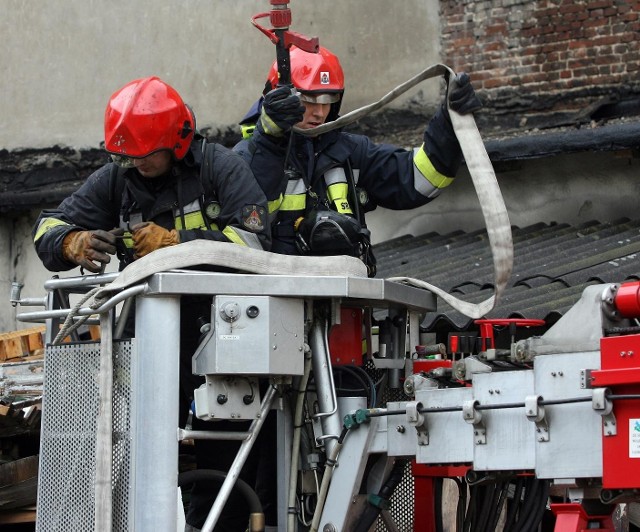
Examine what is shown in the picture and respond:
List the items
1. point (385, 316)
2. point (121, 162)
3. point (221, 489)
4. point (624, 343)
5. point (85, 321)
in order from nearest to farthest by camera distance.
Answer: point (624, 343), point (221, 489), point (85, 321), point (121, 162), point (385, 316)

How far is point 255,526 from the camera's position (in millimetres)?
4898

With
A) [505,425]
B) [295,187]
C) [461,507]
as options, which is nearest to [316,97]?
[295,187]

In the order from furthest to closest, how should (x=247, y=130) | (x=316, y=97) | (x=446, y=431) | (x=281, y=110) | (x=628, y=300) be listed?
1. (x=247, y=130)
2. (x=316, y=97)
3. (x=281, y=110)
4. (x=446, y=431)
5. (x=628, y=300)

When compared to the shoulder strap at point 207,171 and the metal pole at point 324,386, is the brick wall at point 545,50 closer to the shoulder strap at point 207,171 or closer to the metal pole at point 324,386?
the shoulder strap at point 207,171

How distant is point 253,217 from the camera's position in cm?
547

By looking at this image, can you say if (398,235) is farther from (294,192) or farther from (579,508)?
(579,508)

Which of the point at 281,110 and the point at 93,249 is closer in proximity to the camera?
the point at 93,249

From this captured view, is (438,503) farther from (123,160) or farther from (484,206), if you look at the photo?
(123,160)

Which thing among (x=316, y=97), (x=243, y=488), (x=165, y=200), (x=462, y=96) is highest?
(x=316, y=97)

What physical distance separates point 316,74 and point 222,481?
2.32 m

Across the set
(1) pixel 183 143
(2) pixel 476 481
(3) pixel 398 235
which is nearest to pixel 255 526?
(2) pixel 476 481

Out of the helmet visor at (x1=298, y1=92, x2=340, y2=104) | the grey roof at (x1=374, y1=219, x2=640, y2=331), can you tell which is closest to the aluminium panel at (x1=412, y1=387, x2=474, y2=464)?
the helmet visor at (x1=298, y1=92, x2=340, y2=104)

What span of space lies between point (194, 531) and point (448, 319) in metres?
3.47

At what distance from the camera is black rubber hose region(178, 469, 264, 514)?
4914 millimetres
